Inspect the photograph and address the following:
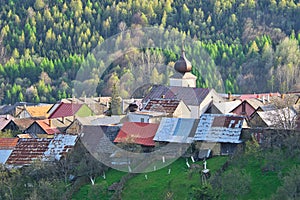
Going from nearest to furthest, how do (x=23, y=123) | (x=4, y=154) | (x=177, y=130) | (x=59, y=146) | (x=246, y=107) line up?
(x=177, y=130) → (x=59, y=146) → (x=4, y=154) → (x=246, y=107) → (x=23, y=123)

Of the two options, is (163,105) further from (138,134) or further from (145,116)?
(138,134)

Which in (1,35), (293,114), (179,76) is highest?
(293,114)

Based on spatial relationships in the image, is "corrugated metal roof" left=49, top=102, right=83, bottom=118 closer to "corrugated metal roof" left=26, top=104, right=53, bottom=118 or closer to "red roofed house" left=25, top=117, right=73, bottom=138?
"corrugated metal roof" left=26, top=104, right=53, bottom=118

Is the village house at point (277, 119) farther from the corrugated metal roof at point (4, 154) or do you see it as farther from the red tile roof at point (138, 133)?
the corrugated metal roof at point (4, 154)

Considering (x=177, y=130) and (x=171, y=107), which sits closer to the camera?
(x=177, y=130)

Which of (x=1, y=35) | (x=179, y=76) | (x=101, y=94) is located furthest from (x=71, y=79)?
(x=179, y=76)

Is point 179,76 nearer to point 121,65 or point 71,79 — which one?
point 121,65

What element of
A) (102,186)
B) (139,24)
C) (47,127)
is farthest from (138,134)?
(139,24)

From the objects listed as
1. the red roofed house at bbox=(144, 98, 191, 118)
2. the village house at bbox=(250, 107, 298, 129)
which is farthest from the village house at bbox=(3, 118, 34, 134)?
the village house at bbox=(250, 107, 298, 129)
